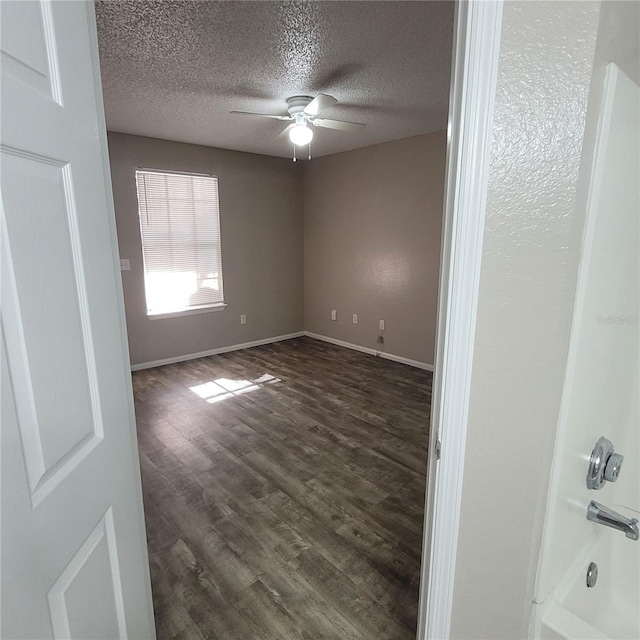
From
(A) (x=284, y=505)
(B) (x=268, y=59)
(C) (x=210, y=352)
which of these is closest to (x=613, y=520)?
(A) (x=284, y=505)

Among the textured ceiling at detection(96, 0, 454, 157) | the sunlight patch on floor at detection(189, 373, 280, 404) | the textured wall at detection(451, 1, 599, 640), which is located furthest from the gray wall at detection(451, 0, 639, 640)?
the sunlight patch on floor at detection(189, 373, 280, 404)

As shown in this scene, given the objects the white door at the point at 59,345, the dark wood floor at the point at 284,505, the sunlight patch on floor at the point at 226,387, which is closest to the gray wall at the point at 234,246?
the dark wood floor at the point at 284,505

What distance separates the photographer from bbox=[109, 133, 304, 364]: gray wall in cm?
405

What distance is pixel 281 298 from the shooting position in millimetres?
5492

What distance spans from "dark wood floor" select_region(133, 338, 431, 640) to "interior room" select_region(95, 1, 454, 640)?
0.01m

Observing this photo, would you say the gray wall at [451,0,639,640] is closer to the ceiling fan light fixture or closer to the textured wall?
the textured wall

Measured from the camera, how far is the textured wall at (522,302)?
0.68 m

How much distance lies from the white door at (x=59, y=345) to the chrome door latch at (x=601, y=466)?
1.12 metres

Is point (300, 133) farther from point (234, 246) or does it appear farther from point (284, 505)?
point (284, 505)

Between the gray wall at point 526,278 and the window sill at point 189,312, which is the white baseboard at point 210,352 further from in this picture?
the gray wall at point 526,278

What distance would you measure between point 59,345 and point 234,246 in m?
4.34

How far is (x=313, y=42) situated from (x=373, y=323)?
3268 mm

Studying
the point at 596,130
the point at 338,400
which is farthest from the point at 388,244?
the point at 596,130

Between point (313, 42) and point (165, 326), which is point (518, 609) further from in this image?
point (165, 326)
